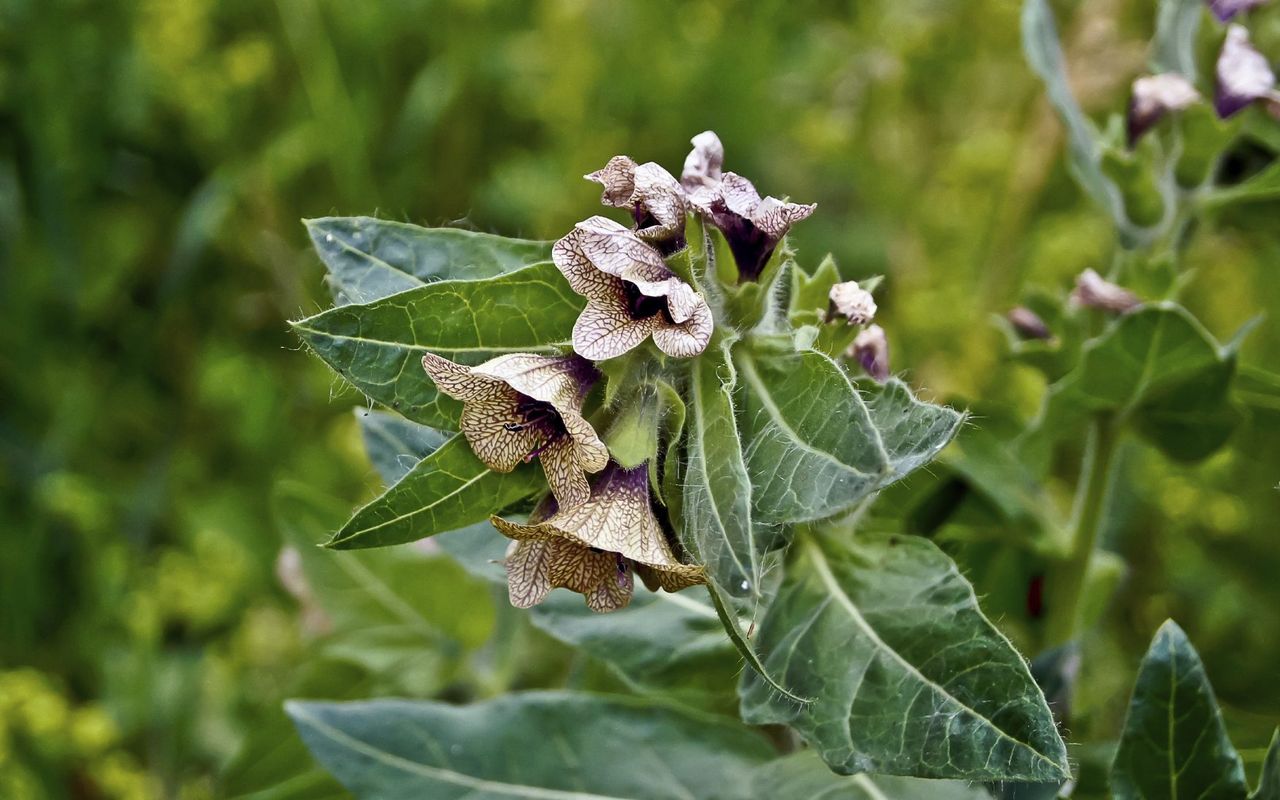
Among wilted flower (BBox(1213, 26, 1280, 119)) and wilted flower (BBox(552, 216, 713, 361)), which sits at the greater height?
wilted flower (BBox(1213, 26, 1280, 119))

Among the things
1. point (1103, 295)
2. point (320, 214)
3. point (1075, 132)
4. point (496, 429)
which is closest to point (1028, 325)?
point (1103, 295)

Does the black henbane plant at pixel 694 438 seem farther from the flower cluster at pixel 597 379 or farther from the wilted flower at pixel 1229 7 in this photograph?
the wilted flower at pixel 1229 7

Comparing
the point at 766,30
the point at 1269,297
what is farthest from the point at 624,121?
the point at 1269,297

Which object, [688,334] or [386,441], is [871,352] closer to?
[688,334]

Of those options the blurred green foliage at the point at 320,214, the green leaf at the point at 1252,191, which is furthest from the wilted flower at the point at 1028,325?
the blurred green foliage at the point at 320,214

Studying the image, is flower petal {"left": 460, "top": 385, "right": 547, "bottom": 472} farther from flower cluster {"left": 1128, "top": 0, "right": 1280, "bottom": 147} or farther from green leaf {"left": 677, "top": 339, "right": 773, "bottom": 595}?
flower cluster {"left": 1128, "top": 0, "right": 1280, "bottom": 147}

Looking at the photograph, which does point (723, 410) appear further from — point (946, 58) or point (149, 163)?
point (149, 163)

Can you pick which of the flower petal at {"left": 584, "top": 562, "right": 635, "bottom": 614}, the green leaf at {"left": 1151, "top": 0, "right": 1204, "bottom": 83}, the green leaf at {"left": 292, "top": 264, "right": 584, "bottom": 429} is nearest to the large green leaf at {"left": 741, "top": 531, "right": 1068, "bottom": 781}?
the flower petal at {"left": 584, "top": 562, "right": 635, "bottom": 614}
